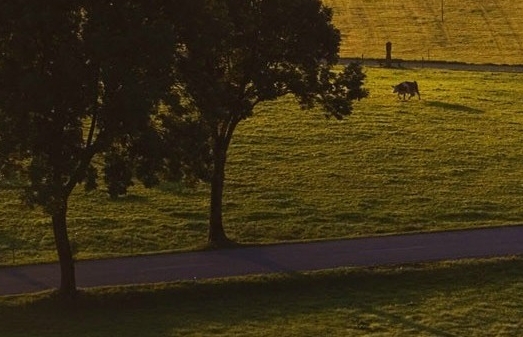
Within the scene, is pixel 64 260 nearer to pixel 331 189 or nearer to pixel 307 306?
pixel 307 306

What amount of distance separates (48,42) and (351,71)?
10.1 m

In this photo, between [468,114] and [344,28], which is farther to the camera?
[344,28]

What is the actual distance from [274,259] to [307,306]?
3737 millimetres

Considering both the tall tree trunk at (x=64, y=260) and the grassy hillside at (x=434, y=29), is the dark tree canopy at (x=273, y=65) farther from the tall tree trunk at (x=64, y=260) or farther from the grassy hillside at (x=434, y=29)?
the grassy hillside at (x=434, y=29)

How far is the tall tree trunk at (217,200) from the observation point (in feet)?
98.0

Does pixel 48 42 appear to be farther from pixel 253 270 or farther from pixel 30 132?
pixel 253 270

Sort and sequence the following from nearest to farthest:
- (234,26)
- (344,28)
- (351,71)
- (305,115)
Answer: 1. (234,26)
2. (351,71)
3. (305,115)
4. (344,28)

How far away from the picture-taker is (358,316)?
943 inches

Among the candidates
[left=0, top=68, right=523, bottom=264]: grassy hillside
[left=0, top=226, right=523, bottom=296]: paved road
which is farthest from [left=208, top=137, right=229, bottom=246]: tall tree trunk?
[left=0, top=226, right=523, bottom=296]: paved road

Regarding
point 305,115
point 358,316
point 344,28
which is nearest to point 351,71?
point 358,316

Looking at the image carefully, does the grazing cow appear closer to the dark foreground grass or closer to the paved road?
the paved road

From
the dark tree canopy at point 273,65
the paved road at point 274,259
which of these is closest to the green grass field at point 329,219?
the paved road at point 274,259

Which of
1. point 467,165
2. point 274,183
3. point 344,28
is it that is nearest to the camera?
point 274,183

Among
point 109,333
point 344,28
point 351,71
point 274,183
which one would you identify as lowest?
point 109,333
